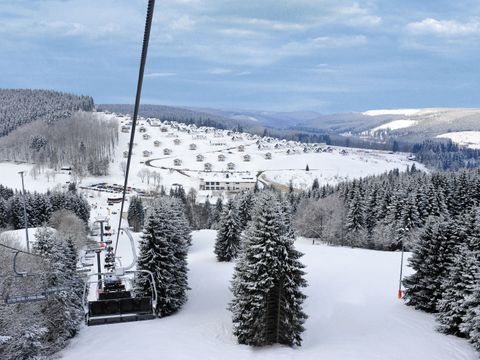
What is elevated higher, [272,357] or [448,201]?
[448,201]

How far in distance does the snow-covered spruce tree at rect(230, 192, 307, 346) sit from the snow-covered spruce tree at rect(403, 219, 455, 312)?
9.71m

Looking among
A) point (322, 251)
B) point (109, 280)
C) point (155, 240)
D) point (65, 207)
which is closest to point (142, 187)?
point (65, 207)

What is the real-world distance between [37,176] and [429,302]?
434ft

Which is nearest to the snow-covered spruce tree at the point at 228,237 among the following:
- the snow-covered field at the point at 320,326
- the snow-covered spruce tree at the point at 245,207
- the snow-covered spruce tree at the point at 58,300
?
the snow-covered field at the point at 320,326

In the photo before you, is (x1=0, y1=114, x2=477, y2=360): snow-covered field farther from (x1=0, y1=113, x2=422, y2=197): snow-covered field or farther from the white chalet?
the white chalet

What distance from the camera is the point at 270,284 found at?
23.6 metres

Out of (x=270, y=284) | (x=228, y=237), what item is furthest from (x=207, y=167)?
(x=270, y=284)

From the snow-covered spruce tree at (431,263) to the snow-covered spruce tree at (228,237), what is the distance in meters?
21.0

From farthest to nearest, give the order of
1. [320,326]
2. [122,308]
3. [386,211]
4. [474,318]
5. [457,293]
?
1. [386,211]
2. [320,326]
3. [457,293]
4. [474,318]
5. [122,308]

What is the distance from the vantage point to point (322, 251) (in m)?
48.2

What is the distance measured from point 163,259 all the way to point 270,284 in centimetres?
987

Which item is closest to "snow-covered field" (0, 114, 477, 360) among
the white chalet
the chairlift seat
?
the chairlift seat

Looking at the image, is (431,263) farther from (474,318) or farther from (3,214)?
(3,214)

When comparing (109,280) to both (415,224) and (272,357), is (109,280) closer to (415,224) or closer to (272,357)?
(272,357)
